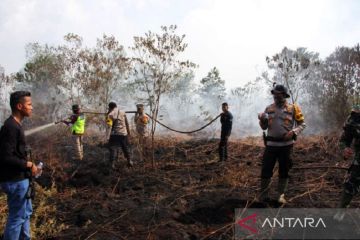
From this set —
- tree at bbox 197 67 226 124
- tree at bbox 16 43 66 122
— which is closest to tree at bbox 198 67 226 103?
tree at bbox 197 67 226 124

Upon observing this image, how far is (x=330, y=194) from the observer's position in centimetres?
559

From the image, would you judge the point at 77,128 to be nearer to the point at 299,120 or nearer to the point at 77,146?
the point at 77,146

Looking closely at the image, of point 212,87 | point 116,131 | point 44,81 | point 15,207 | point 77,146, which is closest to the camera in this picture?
point 15,207

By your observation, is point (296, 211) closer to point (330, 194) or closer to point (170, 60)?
point (330, 194)

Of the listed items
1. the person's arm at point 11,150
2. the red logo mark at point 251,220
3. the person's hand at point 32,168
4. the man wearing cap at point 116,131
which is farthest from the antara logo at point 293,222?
the man wearing cap at point 116,131

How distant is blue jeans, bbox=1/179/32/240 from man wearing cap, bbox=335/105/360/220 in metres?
3.91

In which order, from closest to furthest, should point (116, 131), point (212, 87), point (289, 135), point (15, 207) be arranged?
1. point (15, 207)
2. point (289, 135)
3. point (116, 131)
4. point (212, 87)

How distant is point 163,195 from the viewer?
19.8ft

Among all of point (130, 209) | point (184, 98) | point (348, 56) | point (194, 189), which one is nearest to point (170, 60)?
point (194, 189)

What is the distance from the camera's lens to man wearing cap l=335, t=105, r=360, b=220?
14.0 ft

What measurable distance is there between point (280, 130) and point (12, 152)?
3666 mm

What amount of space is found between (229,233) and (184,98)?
48.3 meters

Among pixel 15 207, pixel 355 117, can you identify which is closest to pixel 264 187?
pixel 355 117

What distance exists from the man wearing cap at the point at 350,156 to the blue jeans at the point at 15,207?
391 centimetres
